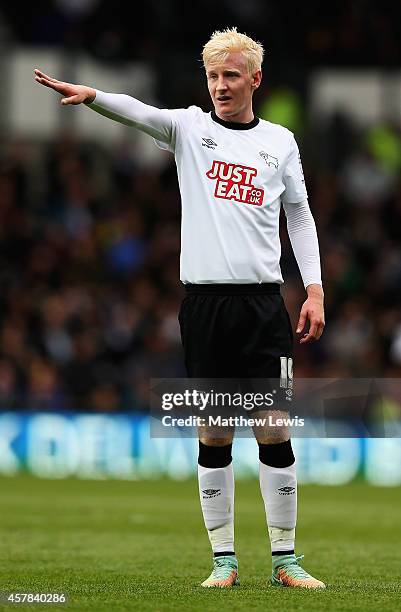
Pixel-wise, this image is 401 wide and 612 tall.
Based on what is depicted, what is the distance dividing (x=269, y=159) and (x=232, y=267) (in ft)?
1.64

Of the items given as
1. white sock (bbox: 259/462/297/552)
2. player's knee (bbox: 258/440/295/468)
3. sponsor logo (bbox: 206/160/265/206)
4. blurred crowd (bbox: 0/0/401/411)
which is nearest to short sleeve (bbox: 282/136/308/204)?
sponsor logo (bbox: 206/160/265/206)

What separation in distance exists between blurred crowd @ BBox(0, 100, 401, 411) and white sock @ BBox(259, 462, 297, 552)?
29.8 ft

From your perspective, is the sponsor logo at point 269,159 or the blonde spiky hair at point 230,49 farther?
the sponsor logo at point 269,159

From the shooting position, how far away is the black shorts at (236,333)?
6.39m

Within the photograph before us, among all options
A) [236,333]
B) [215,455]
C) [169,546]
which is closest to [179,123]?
[236,333]

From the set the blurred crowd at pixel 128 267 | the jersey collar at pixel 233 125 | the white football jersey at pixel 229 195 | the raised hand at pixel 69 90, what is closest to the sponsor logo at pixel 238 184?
the white football jersey at pixel 229 195

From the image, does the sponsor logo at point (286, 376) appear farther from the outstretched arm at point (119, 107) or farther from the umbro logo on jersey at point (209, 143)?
the outstretched arm at point (119, 107)

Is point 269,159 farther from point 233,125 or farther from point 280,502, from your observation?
point 280,502

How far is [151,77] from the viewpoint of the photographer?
65.4ft

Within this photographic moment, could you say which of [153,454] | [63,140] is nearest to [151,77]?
[63,140]

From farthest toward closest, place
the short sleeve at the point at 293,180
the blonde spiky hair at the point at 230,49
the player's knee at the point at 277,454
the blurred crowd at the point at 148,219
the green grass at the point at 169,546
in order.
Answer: the blurred crowd at the point at 148,219
the short sleeve at the point at 293,180
the player's knee at the point at 277,454
the blonde spiky hair at the point at 230,49
the green grass at the point at 169,546

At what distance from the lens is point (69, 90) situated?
6082mm

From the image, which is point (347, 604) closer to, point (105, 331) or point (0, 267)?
point (105, 331)

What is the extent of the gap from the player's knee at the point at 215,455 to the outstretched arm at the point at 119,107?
1354mm
